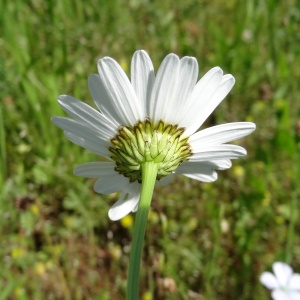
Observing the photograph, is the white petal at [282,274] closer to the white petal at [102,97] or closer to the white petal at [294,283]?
the white petal at [294,283]

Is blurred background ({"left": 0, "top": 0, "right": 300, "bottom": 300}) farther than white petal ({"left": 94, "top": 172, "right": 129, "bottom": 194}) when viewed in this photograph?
Yes

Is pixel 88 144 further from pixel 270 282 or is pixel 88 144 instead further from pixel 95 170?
pixel 270 282

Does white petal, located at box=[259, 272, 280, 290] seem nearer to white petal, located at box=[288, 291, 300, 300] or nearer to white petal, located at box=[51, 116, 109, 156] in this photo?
white petal, located at box=[288, 291, 300, 300]

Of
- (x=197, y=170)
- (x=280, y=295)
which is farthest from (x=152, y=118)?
(x=280, y=295)

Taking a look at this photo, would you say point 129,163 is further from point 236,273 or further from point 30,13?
point 30,13

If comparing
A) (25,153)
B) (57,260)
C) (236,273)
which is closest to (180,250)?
(236,273)

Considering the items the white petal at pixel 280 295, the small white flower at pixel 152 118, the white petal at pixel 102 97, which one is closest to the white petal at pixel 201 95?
the small white flower at pixel 152 118

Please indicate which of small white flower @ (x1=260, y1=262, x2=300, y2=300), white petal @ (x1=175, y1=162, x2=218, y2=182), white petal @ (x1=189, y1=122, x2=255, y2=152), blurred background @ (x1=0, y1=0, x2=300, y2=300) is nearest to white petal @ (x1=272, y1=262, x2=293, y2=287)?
small white flower @ (x1=260, y1=262, x2=300, y2=300)
